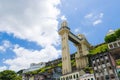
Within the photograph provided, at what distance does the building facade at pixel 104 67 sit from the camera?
6739 centimetres

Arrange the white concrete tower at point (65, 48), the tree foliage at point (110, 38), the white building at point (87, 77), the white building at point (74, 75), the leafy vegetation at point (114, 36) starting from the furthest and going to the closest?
the tree foliage at point (110, 38), the leafy vegetation at point (114, 36), the white concrete tower at point (65, 48), the white building at point (74, 75), the white building at point (87, 77)

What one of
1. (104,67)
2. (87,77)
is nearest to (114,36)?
(104,67)

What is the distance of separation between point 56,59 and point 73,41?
162 feet

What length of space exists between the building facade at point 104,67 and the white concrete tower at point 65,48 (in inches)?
909

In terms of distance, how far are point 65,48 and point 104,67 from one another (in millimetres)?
33201

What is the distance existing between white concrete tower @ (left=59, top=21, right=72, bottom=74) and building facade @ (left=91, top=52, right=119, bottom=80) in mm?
23093

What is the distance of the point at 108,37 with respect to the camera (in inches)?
4545

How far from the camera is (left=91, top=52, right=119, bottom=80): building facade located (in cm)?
6739

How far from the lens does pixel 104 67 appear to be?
69875mm

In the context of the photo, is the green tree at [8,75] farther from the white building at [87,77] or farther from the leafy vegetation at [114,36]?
the leafy vegetation at [114,36]

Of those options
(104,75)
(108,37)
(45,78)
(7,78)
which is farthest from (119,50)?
(7,78)

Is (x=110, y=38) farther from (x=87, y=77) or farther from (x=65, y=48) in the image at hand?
(x=87, y=77)

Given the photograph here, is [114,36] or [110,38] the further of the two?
[110,38]

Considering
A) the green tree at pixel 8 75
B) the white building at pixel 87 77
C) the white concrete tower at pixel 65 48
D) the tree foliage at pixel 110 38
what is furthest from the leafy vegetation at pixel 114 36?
the green tree at pixel 8 75
